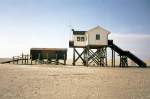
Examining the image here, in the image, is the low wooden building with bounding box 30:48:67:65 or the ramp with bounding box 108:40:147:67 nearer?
the ramp with bounding box 108:40:147:67

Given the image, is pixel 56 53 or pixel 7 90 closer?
pixel 7 90

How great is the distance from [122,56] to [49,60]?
13096mm

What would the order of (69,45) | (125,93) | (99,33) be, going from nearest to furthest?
(125,93)
(99,33)
(69,45)

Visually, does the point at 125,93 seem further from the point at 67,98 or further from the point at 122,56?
the point at 122,56

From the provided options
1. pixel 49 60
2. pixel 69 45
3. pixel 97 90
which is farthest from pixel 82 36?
pixel 97 90

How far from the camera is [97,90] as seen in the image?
18594 millimetres

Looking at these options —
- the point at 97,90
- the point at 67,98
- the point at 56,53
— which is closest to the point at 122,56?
the point at 56,53

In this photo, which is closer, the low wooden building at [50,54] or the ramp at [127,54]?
the ramp at [127,54]

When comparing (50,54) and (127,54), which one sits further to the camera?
(50,54)

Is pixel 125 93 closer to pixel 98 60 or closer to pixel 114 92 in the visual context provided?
pixel 114 92

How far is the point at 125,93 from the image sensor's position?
17.4m

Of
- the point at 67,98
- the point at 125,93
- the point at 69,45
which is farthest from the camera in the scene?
the point at 69,45

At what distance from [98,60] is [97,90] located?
3739 centimetres

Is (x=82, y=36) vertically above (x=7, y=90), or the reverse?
(x=82, y=36)
